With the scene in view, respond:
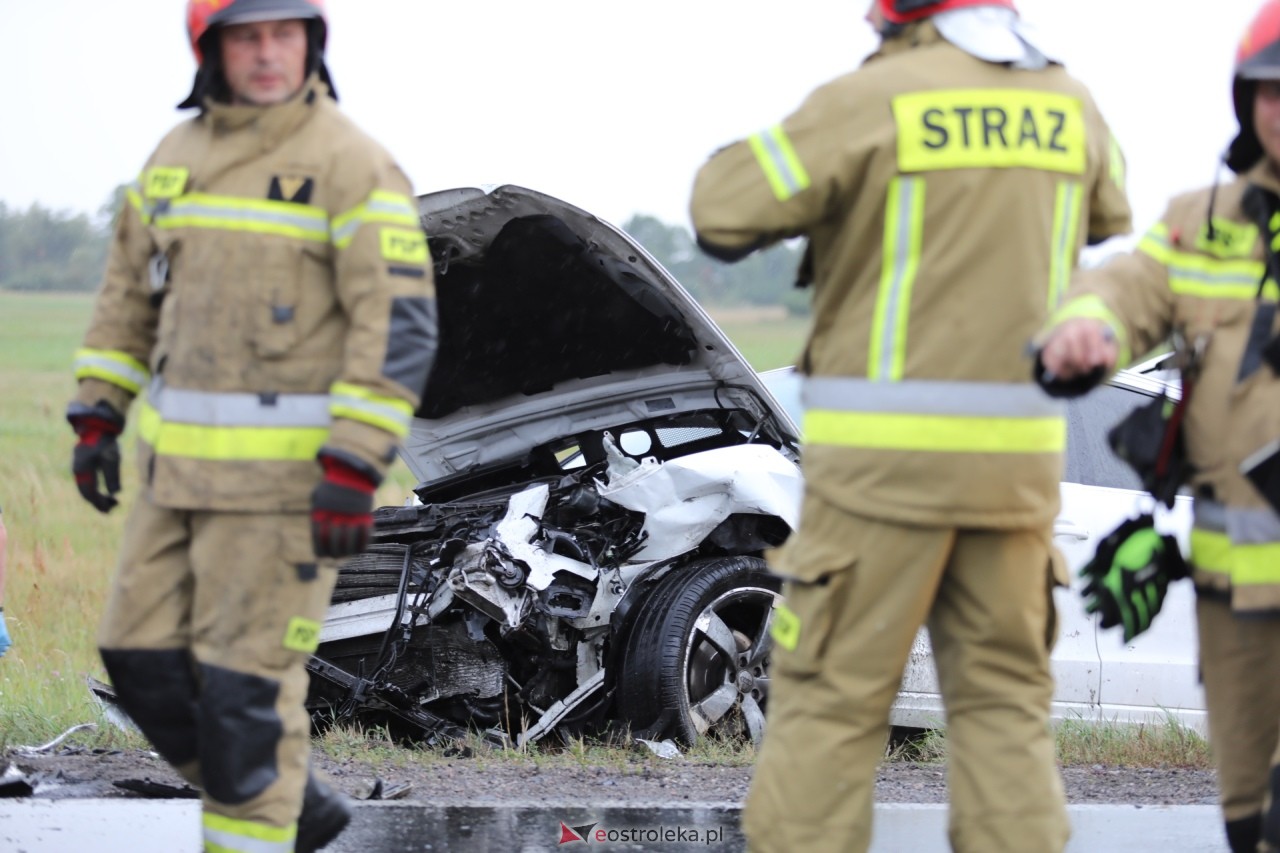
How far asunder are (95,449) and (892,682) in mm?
1743

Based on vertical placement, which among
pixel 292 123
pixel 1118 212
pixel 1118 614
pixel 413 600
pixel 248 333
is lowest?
pixel 413 600

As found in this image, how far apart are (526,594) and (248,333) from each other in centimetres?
216

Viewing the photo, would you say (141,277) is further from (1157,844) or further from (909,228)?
(1157,844)

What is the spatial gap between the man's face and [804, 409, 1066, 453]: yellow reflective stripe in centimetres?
126

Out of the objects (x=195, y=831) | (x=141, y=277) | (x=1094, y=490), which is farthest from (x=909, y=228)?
(x=1094, y=490)

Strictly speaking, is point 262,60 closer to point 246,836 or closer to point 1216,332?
point 246,836

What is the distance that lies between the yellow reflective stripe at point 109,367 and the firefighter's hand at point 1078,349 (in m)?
1.89

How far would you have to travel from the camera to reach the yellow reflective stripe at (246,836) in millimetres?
2982

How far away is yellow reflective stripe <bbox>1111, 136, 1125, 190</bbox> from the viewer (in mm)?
2918

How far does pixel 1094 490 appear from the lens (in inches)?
208

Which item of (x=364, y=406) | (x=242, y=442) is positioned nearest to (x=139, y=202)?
(x=242, y=442)

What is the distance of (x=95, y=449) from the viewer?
3.28m

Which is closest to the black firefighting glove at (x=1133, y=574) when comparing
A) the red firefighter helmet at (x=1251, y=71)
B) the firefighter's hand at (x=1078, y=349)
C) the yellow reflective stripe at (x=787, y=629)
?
the firefighter's hand at (x=1078, y=349)

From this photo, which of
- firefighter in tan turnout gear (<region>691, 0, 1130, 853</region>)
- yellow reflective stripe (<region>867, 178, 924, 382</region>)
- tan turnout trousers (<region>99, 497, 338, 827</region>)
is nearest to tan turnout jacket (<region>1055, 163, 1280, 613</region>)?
firefighter in tan turnout gear (<region>691, 0, 1130, 853</region>)
